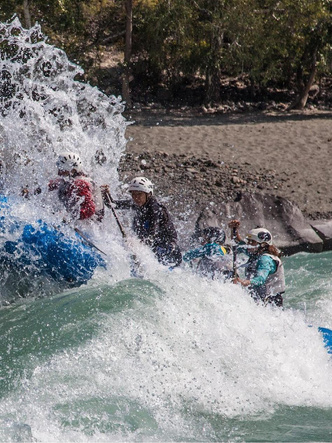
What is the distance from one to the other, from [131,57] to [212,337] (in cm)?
1204

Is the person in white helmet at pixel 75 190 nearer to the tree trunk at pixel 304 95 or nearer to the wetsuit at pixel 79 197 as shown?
the wetsuit at pixel 79 197

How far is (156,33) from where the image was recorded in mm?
15477

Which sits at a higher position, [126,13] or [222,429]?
[126,13]

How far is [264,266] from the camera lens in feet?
22.5

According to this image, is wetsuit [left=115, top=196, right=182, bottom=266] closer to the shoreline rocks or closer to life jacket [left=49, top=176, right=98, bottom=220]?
life jacket [left=49, top=176, right=98, bottom=220]

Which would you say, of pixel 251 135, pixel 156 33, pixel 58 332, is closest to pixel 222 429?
pixel 58 332

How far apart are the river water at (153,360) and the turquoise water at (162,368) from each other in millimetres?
12

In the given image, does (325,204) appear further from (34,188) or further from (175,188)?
(34,188)

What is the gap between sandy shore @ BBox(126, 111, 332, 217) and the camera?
42.1ft

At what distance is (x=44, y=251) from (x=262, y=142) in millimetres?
7851

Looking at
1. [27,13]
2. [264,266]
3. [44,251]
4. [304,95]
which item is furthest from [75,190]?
[304,95]

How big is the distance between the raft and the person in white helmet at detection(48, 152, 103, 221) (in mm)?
301

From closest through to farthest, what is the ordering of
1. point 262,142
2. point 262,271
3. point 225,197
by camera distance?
1. point 262,271
2. point 225,197
3. point 262,142

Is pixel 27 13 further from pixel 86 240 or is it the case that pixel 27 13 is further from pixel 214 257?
pixel 214 257
